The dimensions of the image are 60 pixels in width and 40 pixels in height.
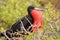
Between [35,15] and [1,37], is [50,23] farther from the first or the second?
[35,15]

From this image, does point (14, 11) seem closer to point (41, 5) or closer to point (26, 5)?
point (26, 5)

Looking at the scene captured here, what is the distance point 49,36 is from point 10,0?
156 inches

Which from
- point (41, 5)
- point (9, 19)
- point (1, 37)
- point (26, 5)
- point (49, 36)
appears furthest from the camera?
point (41, 5)

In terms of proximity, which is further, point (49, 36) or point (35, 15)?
point (35, 15)

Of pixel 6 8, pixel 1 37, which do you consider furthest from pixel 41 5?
pixel 1 37

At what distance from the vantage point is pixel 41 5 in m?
9.75

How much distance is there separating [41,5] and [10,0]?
1.83 m

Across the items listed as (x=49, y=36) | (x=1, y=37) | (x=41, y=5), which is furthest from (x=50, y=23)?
(x=41, y=5)

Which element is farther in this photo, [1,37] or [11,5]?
[11,5]

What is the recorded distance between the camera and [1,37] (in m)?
6.92

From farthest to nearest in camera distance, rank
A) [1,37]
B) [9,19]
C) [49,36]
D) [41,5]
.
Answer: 1. [41,5]
2. [9,19]
3. [1,37]
4. [49,36]

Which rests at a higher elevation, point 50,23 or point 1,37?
point 50,23

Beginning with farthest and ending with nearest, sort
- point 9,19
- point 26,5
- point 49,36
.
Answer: point 26,5 < point 9,19 < point 49,36

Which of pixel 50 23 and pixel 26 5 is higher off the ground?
pixel 50 23
